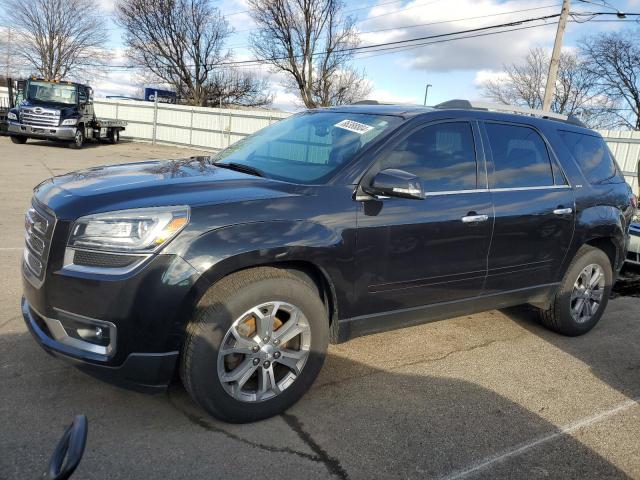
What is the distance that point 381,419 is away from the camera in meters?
Result: 3.20

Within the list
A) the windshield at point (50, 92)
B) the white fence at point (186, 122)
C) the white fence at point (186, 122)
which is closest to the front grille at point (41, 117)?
the windshield at point (50, 92)

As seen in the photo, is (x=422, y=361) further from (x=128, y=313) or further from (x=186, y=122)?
(x=186, y=122)

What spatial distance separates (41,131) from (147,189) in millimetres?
20243

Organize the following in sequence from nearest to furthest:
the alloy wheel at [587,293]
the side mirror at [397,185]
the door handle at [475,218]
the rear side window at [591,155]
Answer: the side mirror at [397,185]
the door handle at [475,218]
the rear side window at [591,155]
the alloy wheel at [587,293]

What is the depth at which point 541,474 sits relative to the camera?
2770 millimetres

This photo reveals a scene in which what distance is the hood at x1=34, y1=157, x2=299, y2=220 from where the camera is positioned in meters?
2.74

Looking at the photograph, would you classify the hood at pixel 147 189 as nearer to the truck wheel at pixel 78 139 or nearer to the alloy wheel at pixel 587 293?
the alloy wheel at pixel 587 293

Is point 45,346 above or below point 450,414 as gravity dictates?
above

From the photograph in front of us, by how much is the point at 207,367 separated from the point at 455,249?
1.83 m

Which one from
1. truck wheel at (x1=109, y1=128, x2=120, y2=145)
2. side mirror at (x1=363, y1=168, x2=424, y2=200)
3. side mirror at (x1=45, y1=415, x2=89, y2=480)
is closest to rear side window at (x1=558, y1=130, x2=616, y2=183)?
side mirror at (x1=363, y1=168, x2=424, y2=200)

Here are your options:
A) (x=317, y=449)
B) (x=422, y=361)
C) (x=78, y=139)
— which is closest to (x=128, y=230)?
(x=317, y=449)

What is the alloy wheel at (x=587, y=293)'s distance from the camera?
4742mm

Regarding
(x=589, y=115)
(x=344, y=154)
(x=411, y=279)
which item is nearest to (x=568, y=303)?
(x=411, y=279)

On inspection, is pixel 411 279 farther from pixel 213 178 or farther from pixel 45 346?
pixel 45 346
